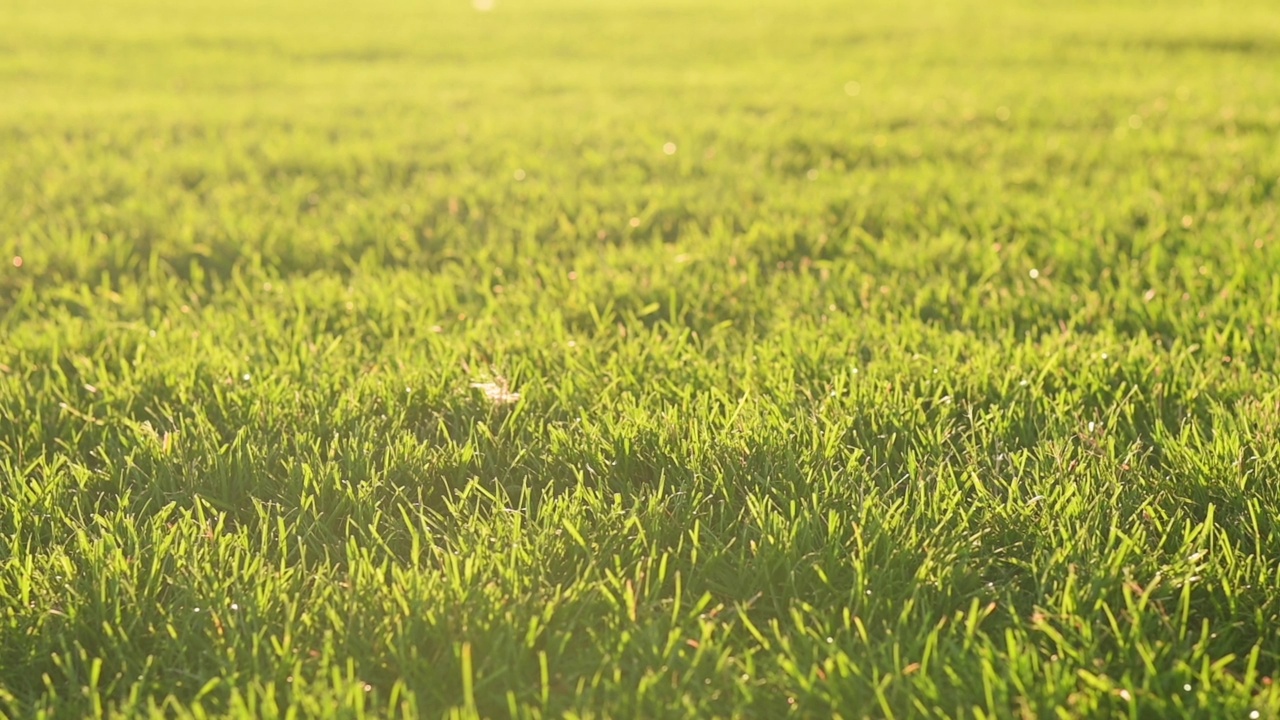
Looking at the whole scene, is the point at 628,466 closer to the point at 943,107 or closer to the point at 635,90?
the point at 943,107

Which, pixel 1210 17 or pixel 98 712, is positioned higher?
pixel 1210 17

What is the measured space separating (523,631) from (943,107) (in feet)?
18.2

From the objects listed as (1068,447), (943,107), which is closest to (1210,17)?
(943,107)

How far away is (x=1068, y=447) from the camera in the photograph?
2188 mm

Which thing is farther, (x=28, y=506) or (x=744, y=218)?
(x=744, y=218)

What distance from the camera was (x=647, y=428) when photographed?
237 centimetres

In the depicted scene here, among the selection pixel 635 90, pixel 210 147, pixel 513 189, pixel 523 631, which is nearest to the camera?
pixel 523 631

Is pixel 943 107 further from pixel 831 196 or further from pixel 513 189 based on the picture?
pixel 513 189

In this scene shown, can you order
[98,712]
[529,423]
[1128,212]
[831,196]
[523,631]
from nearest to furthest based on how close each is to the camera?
[98,712]
[523,631]
[529,423]
[1128,212]
[831,196]

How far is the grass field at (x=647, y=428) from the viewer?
5.67ft

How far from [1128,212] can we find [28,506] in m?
3.55

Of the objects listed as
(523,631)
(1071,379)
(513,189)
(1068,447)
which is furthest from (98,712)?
(513,189)

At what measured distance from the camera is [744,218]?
424 centimetres

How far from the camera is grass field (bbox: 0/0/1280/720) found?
1.73 meters
